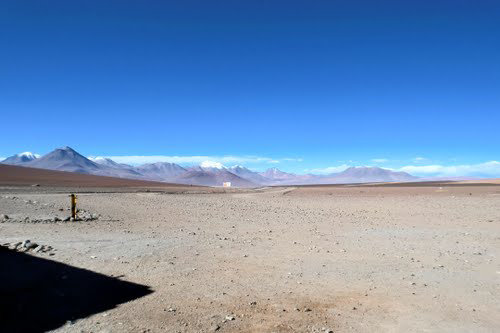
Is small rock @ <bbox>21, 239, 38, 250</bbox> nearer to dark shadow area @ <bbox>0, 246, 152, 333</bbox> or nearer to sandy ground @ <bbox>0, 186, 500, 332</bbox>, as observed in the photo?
sandy ground @ <bbox>0, 186, 500, 332</bbox>

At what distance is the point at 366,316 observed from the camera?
6.59m

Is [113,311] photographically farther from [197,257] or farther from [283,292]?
[197,257]

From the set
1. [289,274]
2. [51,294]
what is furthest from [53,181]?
[289,274]

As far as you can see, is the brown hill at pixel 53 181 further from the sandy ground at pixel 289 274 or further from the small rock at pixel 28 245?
the sandy ground at pixel 289 274

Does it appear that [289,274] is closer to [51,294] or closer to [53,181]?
[51,294]

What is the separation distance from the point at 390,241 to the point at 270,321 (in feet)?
28.1

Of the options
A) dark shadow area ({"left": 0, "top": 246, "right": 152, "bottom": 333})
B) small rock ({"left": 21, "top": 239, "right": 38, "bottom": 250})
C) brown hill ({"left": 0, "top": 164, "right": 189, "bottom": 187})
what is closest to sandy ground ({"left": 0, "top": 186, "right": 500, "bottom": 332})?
dark shadow area ({"left": 0, "top": 246, "right": 152, "bottom": 333})

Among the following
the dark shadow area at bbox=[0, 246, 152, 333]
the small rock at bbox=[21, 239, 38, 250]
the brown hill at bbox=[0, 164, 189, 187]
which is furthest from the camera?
the brown hill at bbox=[0, 164, 189, 187]

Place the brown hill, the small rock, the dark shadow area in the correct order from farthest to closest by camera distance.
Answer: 1. the brown hill
2. the small rock
3. the dark shadow area

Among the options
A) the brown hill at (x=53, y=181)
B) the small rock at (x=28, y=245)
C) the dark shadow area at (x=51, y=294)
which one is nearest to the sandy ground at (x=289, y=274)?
the dark shadow area at (x=51, y=294)

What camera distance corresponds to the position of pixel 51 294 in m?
7.48

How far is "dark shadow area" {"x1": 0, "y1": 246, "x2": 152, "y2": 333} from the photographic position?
250 inches

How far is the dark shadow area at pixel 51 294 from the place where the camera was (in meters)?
6.34

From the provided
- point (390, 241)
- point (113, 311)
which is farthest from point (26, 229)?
point (390, 241)
